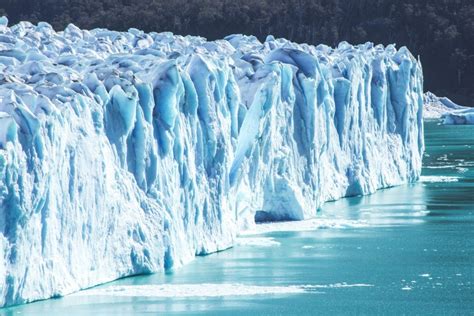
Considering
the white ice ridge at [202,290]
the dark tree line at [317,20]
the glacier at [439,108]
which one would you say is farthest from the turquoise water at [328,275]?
the dark tree line at [317,20]

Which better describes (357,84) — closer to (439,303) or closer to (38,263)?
(439,303)

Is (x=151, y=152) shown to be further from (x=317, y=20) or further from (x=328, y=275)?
(x=317, y=20)

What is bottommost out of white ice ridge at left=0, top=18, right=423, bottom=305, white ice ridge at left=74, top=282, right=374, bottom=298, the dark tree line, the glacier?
white ice ridge at left=74, top=282, right=374, bottom=298

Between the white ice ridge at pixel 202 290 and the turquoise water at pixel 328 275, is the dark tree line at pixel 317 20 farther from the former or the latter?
the white ice ridge at pixel 202 290

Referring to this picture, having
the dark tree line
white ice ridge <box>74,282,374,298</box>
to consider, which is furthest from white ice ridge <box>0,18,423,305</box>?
the dark tree line

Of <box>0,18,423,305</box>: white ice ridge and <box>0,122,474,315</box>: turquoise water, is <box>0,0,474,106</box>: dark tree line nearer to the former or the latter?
<box>0,18,423,305</box>: white ice ridge

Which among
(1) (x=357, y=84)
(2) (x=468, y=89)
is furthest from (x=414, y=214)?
(2) (x=468, y=89)
